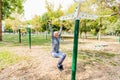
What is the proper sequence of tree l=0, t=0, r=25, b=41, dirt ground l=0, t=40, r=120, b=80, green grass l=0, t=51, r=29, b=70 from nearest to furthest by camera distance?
dirt ground l=0, t=40, r=120, b=80 → green grass l=0, t=51, r=29, b=70 → tree l=0, t=0, r=25, b=41

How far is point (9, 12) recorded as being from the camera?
32812 millimetres

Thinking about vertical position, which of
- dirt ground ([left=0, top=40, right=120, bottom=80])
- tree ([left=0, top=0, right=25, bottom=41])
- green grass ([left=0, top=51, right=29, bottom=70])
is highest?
tree ([left=0, top=0, right=25, bottom=41])

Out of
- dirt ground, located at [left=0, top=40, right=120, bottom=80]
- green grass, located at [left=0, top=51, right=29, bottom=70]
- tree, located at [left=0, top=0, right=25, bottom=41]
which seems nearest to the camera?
dirt ground, located at [left=0, top=40, right=120, bottom=80]

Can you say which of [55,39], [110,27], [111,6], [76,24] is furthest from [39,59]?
[110,27]

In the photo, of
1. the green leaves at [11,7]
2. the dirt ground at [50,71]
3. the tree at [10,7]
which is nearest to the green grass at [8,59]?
the dirt ground at [50,71]

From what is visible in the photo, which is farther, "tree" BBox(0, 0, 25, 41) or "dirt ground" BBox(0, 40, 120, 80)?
"tree" BBox(0, 0, 25, 41)

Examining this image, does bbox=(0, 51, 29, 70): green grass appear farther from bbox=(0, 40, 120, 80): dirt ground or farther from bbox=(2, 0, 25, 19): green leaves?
bbox=(2, 0, 25, 19): green leaves

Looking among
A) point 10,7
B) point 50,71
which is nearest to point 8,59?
point 50,71

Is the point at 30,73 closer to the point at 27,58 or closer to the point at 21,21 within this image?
the point at 27,58

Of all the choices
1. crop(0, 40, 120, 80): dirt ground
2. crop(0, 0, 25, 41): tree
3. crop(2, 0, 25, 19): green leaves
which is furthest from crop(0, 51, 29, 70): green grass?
crop(2, 0, 25, 19): green leaves

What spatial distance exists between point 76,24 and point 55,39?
6.46 ft

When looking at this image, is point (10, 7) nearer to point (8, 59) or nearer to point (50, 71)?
point (8, 59)

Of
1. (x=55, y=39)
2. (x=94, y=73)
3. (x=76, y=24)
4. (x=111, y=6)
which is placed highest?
(x=111, y=6)

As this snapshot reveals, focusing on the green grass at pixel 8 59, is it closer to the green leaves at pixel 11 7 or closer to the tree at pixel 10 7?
the tree at pixel 10 7
